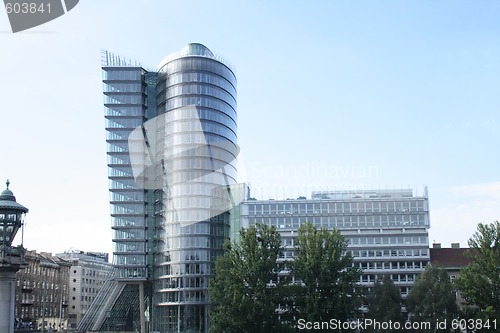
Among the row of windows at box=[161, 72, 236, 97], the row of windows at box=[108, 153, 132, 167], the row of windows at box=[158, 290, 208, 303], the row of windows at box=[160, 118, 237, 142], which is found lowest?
the row of windows at box=[158, 290, 208, 303]

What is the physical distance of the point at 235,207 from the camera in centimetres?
11131

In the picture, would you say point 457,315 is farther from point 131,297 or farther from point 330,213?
point 131,297

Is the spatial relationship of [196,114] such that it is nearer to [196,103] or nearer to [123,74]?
[196,103]

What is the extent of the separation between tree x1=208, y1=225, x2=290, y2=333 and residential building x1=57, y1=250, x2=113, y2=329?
9559cm

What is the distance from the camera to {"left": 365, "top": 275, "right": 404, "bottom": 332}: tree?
64625 millimetres

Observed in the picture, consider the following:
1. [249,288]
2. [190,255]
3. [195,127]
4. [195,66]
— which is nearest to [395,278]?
[190,255]

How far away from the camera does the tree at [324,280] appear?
57.8m

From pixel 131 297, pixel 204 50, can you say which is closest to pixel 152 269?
pixel 131 297

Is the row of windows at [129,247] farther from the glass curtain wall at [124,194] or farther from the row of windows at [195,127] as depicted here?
the row of windows at [195,127]

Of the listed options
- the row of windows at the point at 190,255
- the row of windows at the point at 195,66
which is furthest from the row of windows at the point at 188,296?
the row of windows at the point at 195,66

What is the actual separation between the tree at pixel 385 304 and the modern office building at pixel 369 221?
33846 millimetres

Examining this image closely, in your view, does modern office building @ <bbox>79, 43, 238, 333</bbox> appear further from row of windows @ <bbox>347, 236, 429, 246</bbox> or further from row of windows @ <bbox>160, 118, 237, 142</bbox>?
row of windows @ <bbox>347, 236, 429, 246</bbox>

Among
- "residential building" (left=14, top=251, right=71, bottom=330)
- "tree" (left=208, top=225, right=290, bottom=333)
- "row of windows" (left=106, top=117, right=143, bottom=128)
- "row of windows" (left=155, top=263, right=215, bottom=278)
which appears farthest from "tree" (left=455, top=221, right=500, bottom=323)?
"residential building" (left=14, top=251, right=71, bottom=330)

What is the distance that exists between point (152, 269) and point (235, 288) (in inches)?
2195
